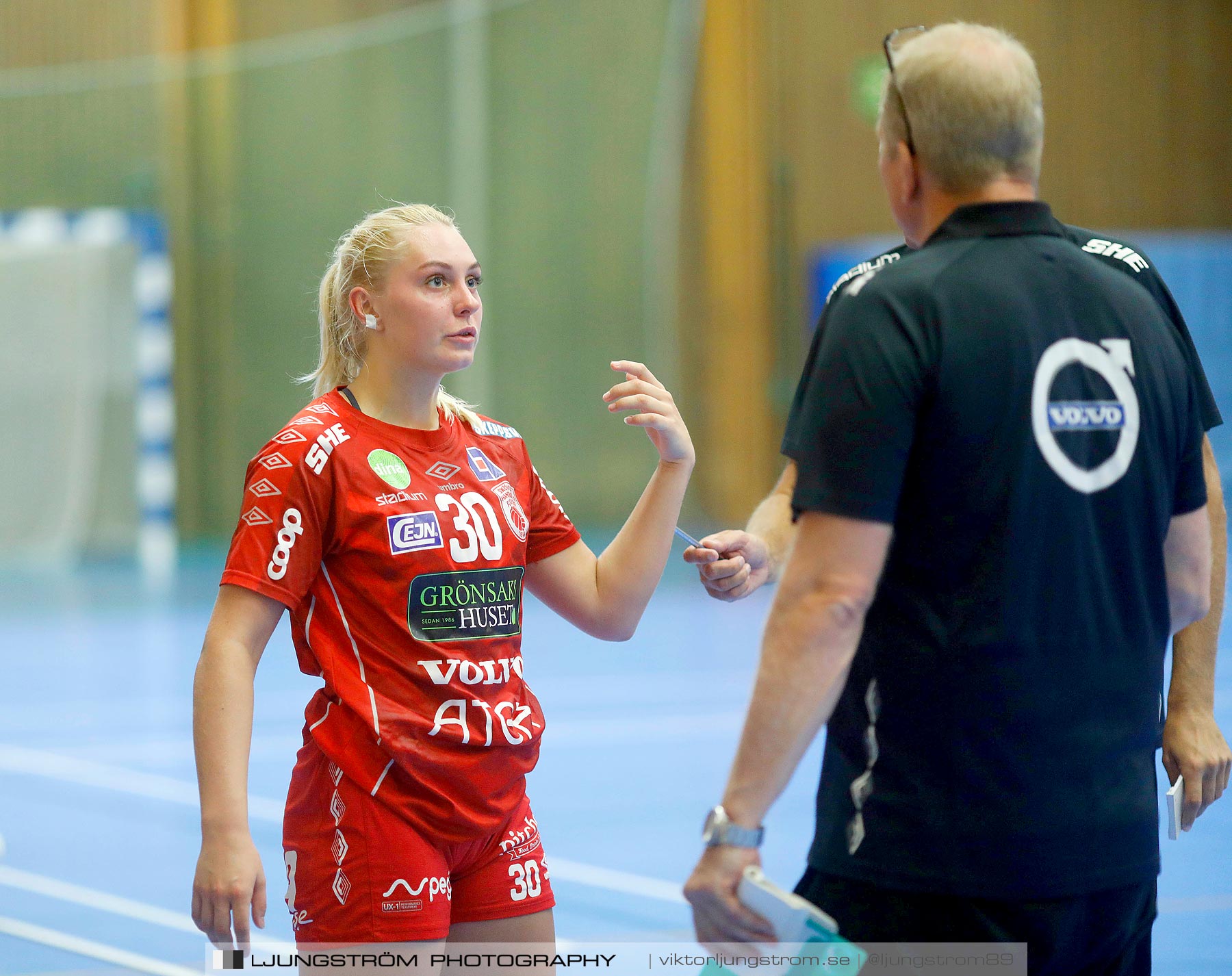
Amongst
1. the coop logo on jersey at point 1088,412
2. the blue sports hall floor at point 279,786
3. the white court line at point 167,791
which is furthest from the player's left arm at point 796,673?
the white court line at point 167,791

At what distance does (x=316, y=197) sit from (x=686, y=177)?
360 centimetres

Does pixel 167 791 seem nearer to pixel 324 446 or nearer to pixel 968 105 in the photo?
pixel 324 446

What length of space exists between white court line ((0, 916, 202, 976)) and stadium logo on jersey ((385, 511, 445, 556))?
1.88 m

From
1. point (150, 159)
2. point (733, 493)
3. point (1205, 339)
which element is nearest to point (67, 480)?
point (150, 159)

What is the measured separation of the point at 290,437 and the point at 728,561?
2.51ft

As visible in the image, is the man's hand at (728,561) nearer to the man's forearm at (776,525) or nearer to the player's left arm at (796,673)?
the man's forearm at (776,525)

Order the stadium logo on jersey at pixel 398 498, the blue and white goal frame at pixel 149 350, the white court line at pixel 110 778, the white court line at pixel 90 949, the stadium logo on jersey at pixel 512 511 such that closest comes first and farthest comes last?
1. the stadium logo on jersey at pixel 398 498
2. the stadium logo on jersey at pixel 512 511
3. the white court line at pixel 90 949
4. the white court line at pixel 110 778
5. the blue and white goal frame at pixel 149 350

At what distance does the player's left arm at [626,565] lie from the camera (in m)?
2.55

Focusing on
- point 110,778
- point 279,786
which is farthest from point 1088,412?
point 110,778

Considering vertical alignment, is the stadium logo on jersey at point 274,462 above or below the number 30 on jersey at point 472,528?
above

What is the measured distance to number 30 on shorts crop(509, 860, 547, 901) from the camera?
237 centimetres

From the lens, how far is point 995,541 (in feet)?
5.71

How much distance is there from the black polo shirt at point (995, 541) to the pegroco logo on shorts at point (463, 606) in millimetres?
750

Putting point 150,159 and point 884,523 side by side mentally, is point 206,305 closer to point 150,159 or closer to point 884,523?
point 150,159
